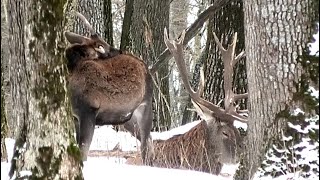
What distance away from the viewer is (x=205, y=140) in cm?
798

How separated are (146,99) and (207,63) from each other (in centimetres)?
162

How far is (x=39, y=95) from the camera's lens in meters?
4.42

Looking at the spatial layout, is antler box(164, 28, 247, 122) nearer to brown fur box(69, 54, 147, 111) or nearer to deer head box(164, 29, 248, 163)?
deer head box(164, 29, 248, 163)

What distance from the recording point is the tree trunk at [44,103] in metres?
4.43

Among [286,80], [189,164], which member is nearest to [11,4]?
[286,80]

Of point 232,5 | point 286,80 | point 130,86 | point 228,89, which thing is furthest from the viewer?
point 232,5

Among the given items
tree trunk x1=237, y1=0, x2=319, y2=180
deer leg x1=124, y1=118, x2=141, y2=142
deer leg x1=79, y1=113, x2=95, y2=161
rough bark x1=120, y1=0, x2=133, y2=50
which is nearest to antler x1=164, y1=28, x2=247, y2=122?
deer leg x1=124, y1=118, x2=141, y2=142

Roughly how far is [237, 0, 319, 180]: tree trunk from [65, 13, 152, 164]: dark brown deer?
2392mm

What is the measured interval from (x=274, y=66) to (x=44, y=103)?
1.88 metres

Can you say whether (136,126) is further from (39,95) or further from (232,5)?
(39,95)

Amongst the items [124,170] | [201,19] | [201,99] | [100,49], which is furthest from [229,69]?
[201,19]

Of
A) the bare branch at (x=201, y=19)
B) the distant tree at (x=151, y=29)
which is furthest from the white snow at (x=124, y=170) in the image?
the distant tree at (x=151, y=29)

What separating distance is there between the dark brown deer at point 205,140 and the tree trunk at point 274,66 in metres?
1.90

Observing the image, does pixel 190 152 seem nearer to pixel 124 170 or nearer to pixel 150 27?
pixel 124 170
